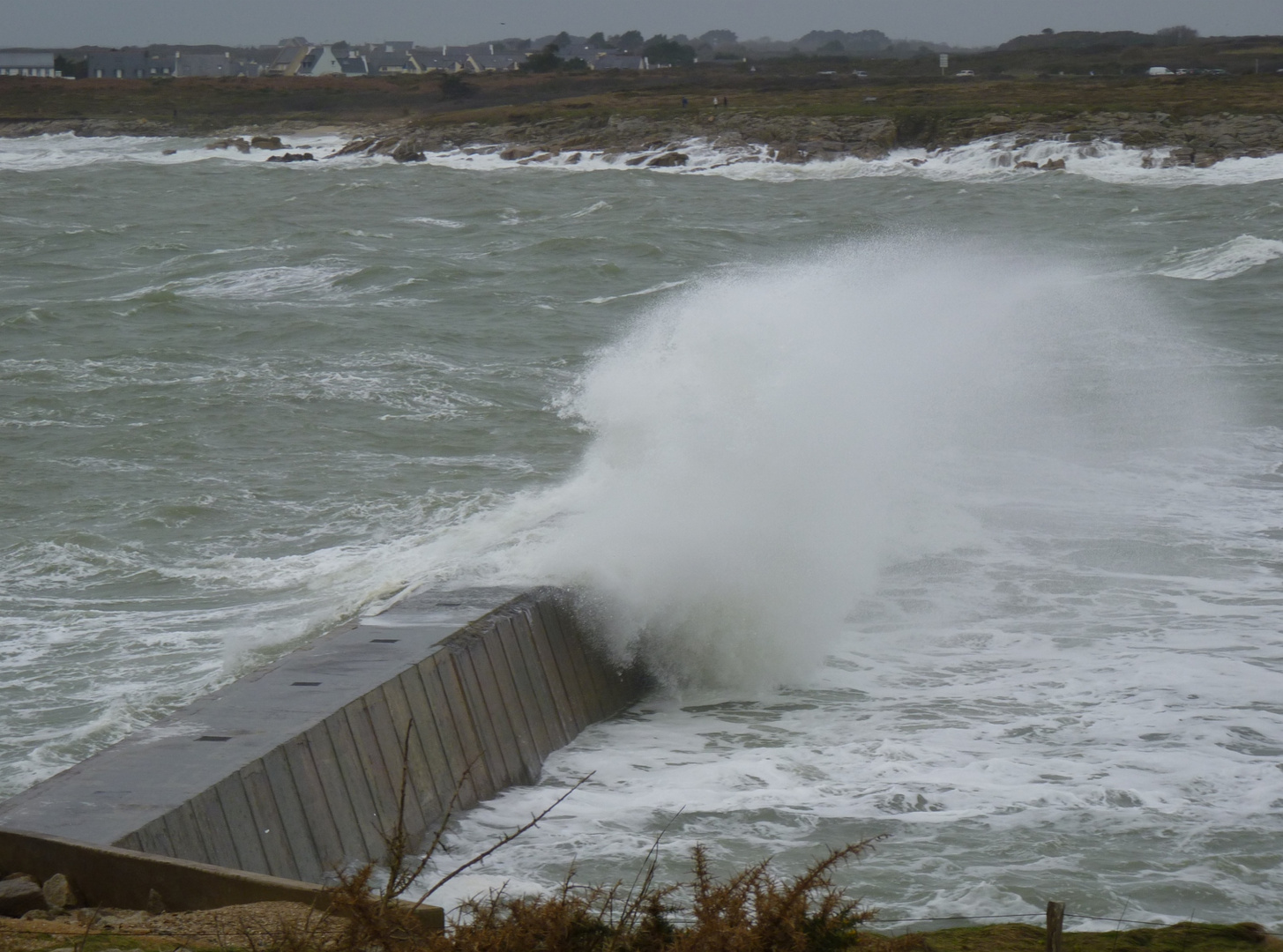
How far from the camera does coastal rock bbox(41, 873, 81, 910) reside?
4.84 m

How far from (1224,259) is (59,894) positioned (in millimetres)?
26366

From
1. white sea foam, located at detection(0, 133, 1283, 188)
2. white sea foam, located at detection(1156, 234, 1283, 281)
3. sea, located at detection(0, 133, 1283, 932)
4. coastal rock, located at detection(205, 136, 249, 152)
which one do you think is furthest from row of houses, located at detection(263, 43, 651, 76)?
sea, located at detection(0, 133, 1283, 932)

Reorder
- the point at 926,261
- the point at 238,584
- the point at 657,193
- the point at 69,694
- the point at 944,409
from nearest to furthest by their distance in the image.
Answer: the point at 69,694 → the point at 238,584 → the point at 944,409 → the point at 926,261 → the point at 657,193

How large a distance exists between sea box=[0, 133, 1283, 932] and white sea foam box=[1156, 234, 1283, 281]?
357mm

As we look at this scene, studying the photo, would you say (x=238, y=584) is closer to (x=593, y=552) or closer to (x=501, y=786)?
(x=593, y=552)

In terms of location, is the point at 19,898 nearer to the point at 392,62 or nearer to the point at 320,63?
the point at 320,63

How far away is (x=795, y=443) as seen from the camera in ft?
36.2

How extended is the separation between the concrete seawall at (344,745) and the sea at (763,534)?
0.32 metres

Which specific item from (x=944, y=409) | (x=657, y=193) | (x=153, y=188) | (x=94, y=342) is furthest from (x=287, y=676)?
(x=153, y=188)

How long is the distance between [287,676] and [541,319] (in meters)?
15.8

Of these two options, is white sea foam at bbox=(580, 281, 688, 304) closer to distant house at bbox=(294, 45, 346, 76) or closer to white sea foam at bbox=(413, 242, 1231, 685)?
white sea foam at bbox=(413, 242, 1231, 685)

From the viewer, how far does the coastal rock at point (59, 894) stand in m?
4.84

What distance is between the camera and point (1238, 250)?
2723 cm

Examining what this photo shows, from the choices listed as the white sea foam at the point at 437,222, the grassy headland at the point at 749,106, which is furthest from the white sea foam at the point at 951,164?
the white sea foam at the point at 437,222
